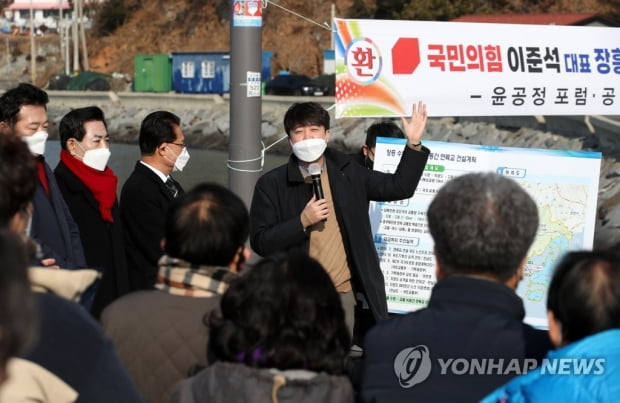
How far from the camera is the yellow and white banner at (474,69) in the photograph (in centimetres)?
569

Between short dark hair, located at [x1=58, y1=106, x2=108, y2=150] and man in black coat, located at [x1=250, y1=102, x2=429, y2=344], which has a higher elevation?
short dark hair, located at [x1=58, y1=106, x2=108, y2=150]

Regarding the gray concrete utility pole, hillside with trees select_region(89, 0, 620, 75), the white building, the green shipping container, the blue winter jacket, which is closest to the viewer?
the blue winter jacket

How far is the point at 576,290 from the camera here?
231 centimetres

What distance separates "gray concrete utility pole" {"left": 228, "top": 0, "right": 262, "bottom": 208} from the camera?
18.8 feet

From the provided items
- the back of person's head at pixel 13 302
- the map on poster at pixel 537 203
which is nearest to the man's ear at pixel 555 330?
the back of person's head at pixel 13 302

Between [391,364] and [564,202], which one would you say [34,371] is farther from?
[564,202]

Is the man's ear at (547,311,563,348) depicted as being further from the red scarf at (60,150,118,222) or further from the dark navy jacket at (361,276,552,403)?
the red scarf at (60,150,118,222)

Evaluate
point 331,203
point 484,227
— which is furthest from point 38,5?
point 484,227

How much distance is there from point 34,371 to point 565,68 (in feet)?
15.2

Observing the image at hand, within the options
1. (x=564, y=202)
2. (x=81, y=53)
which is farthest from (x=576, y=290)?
(x=81, y=53)

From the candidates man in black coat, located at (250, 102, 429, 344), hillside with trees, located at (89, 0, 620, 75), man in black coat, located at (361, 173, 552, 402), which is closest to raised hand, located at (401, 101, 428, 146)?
man in black coat, located at (250, 102, 429, 344)

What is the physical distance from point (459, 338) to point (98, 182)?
2.69 metres

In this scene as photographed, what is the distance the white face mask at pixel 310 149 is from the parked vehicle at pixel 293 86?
4178 cm

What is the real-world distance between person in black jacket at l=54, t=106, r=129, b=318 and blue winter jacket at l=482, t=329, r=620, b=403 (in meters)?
2.76
